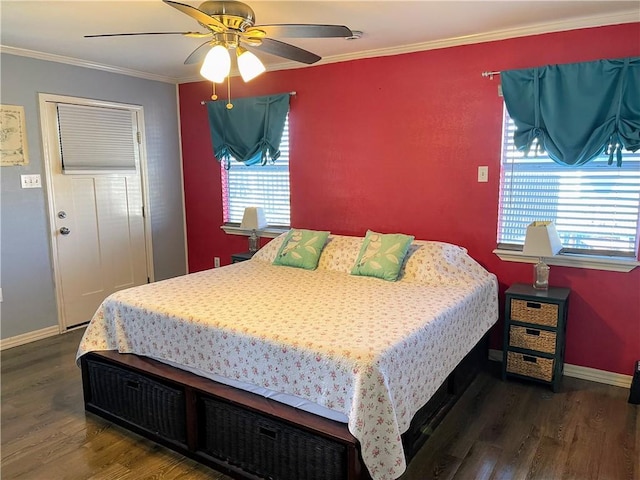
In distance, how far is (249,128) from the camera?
14.2 ft

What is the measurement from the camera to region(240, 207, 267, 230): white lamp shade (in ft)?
13.9

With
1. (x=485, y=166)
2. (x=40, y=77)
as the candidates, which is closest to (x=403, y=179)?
(x=485, y=166)

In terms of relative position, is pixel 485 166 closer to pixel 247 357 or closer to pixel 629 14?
pixel 629 14

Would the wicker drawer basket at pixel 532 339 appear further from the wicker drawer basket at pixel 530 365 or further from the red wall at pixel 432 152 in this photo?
the red wall at pixel 432 152

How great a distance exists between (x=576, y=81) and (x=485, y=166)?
747 millimetres

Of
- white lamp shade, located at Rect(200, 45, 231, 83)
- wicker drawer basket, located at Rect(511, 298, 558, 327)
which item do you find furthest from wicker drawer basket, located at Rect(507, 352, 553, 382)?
white lamp shade, located at Rect(200, 45, 231, 83)

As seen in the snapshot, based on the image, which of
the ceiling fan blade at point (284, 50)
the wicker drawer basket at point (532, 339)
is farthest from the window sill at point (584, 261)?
the ceiling fan blade at point (284, 50)

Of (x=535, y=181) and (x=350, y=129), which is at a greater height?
(x=350, y=129)

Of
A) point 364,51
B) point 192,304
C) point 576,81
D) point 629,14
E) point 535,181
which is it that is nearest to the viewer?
point 192,304

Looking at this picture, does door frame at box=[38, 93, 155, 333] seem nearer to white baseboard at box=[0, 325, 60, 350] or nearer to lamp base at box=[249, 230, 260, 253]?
white baseboard at box=[0, 325, 60, 350]

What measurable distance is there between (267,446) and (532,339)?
1.83m

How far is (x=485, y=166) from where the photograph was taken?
3305 millimetres

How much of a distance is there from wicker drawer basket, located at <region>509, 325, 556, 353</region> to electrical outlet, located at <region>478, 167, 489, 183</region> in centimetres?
104

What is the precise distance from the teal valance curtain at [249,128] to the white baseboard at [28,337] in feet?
6.98
